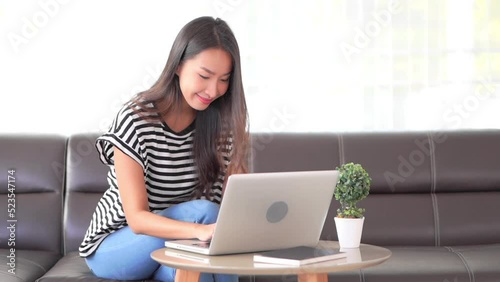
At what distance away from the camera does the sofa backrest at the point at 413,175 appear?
2982 mm

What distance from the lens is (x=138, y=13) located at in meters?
3.46

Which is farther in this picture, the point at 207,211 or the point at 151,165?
the point at 151,165

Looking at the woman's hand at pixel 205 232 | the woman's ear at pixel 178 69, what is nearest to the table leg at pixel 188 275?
the woman's hand at pixel 205 232

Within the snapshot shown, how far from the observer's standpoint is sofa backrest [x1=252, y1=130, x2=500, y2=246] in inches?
117

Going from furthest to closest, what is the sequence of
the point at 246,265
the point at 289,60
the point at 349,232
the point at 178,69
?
the point at 289,60 → the point at 178,69 → the point at 349,232 → the point at 246,265

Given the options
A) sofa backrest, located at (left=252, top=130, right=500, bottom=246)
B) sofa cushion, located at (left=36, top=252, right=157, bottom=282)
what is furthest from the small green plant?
sofa backrest, located at (left=252, top=130, right=500, bottom=246)

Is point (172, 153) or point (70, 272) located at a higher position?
point (172, 153)

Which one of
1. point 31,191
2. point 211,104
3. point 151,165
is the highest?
point 211,104

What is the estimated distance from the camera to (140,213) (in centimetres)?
205

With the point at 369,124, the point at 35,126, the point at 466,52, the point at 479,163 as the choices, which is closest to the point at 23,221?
the point at 35,126

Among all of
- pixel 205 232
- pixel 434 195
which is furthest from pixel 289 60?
pixel 205 232

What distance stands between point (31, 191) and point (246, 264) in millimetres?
1556

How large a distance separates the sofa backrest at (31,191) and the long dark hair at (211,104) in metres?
0.85

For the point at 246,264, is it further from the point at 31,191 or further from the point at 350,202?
the point at 31,191
